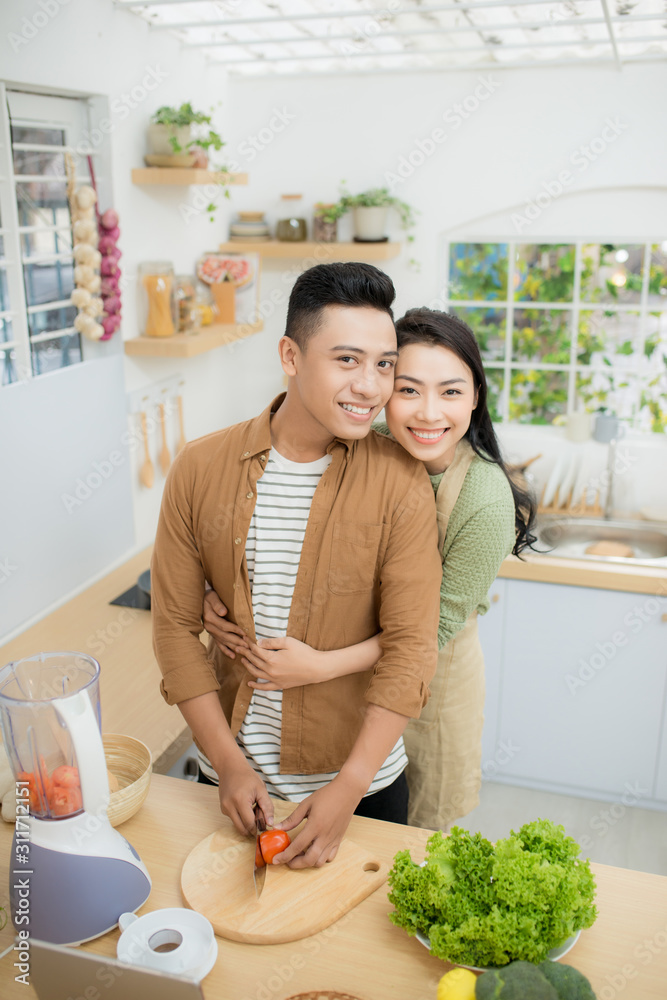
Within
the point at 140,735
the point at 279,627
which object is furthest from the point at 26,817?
the point at 140,735

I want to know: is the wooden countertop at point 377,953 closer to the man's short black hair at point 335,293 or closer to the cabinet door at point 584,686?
the man's short black hair at point 335,293

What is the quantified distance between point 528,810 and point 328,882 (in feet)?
5.89

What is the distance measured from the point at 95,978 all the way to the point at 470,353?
3.26 feet

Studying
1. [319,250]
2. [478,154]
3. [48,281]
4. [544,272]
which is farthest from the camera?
[544,272]

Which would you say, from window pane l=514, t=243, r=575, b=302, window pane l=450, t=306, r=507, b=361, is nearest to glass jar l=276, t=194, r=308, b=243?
window pane l=450, t=306, r=507, b=361

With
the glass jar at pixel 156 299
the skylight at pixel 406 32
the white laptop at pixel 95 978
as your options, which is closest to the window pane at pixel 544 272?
the skylight at pixel 406 32

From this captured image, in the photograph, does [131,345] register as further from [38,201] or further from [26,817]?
[26,817]

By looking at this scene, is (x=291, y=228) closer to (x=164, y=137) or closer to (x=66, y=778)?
(x=164, y=137)

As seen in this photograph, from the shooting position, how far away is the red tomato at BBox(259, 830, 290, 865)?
1.08 metres

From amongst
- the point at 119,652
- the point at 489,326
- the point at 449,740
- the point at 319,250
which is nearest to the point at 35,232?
the point at 119,652

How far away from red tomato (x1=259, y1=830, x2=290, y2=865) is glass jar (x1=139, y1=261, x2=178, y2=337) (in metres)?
1.84

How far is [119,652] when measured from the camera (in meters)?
2.15

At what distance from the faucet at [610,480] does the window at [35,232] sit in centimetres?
202

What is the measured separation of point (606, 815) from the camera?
2678mm
